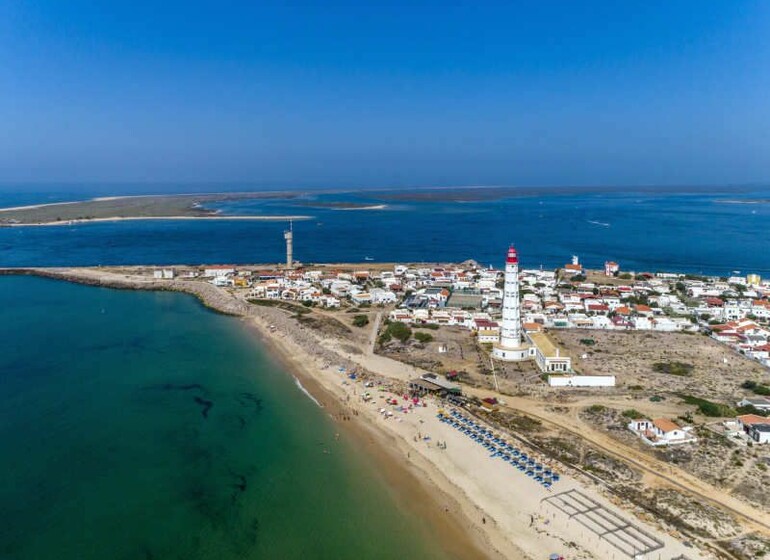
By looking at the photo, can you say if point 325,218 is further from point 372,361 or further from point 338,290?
point 372,361

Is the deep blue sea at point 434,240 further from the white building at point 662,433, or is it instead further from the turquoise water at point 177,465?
the white building at point 662,433

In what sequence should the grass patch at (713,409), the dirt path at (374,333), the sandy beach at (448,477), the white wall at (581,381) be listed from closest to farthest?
the sandy beach at (448,477)
the grass patch at (713,409)
the white wall at (581,381)
the dirt path at (374,333)

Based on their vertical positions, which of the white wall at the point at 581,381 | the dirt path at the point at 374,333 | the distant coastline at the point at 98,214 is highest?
the distant coastline at the point at 98,214

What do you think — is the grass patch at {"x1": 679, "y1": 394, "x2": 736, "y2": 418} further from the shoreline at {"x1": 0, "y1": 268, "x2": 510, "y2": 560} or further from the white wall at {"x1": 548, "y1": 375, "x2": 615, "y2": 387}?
the shoreline at {"x1": 0, "y1": 268, "x2": 510, "y2": 560}

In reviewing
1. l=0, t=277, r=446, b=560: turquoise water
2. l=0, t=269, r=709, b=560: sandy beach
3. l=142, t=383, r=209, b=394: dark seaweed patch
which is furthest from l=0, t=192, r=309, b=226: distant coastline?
l=0, t=269, r=709, b=560: sandy beach

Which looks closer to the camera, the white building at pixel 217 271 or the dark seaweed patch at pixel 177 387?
the dark seaweed patch at pixel 177 387

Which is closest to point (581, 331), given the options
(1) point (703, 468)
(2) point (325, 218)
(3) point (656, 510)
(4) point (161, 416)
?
(1) point (703, 468)

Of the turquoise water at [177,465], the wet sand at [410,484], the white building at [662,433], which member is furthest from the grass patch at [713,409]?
the turquoise water at [177,465]
